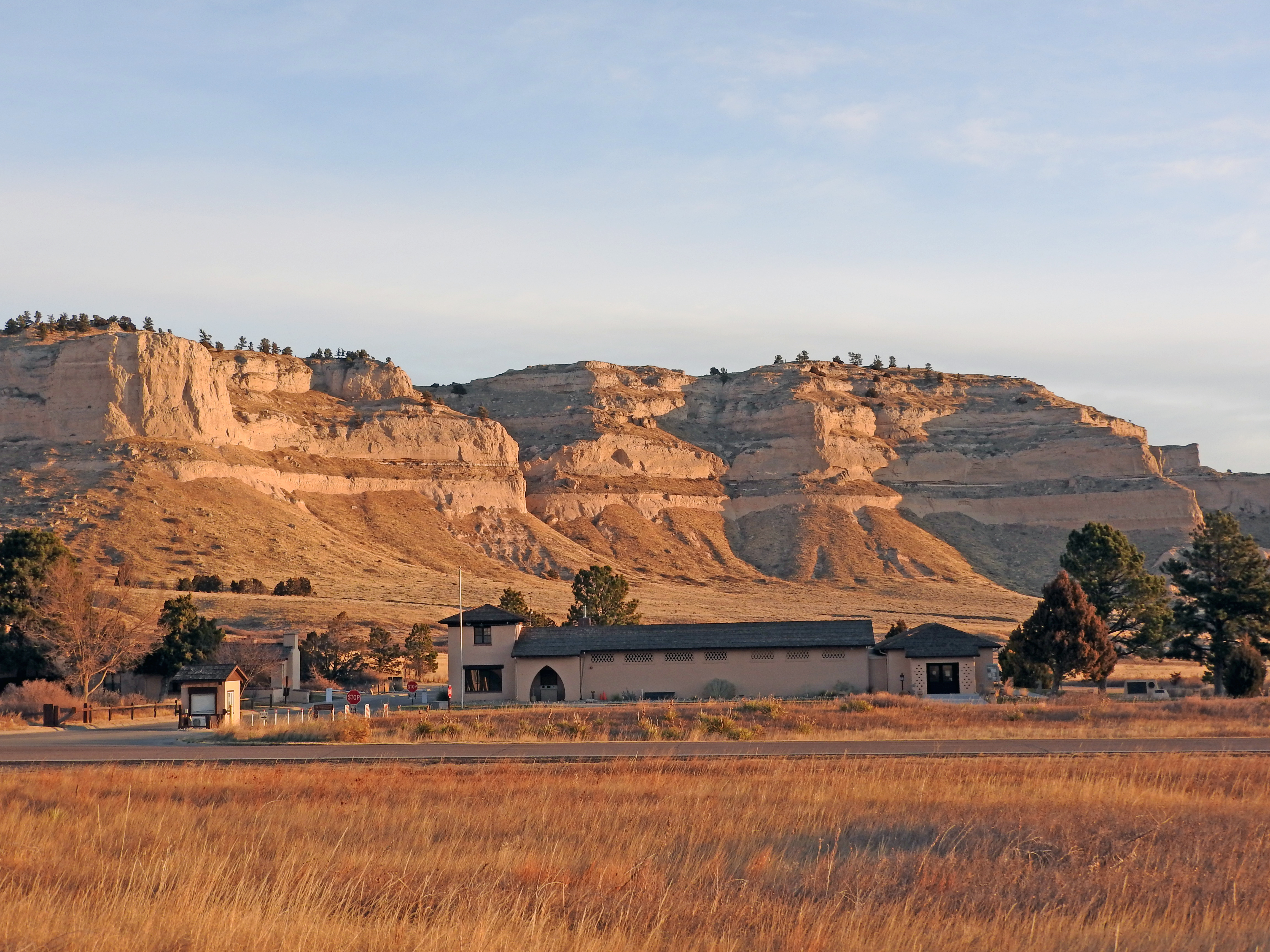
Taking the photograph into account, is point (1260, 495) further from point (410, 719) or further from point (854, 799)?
point (854, 799)

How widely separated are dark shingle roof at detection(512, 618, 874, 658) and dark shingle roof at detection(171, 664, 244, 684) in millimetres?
12845

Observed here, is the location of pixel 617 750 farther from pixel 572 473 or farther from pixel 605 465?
pixel 605 465

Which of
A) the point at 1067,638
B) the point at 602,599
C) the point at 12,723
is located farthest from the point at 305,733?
the point at 602,599

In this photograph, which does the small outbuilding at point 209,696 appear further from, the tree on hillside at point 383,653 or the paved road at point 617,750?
the tree on hillside at point 383,653

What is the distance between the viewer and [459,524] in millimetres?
121125

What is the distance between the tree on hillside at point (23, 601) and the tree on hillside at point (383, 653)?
54.1 ft

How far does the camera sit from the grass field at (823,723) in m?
29.1

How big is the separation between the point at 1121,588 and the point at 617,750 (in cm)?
3824

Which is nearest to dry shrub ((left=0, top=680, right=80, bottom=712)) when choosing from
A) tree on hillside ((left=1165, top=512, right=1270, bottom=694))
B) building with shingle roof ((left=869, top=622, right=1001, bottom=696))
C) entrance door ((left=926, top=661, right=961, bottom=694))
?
building with shingle roof ((left=869, top=622, right=1001, bottom=696))

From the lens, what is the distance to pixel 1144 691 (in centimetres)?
4919

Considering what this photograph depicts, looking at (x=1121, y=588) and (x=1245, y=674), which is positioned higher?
(x=1121, y=588)

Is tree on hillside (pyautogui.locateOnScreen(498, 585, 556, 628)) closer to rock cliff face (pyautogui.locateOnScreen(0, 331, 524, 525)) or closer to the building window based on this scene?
the building window

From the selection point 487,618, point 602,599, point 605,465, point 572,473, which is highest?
point 605,465

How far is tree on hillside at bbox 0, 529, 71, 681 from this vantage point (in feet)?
168
